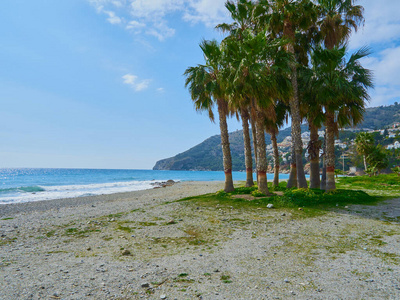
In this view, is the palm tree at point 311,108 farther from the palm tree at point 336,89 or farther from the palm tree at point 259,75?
the palm tree at point 259,75

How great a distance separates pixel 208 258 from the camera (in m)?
6.27

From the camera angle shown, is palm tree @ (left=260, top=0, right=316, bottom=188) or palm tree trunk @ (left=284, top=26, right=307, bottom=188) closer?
palm tree @ (left=260, top=0, right=316, bottom=188)

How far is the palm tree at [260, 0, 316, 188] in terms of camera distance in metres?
16.6

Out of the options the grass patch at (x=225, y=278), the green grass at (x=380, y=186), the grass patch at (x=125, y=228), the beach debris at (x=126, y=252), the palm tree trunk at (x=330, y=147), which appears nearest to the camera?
the grass patch at (x=225, y=278)

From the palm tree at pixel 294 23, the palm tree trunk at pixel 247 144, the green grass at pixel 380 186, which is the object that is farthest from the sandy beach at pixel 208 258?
the green grass at pixel 380 186

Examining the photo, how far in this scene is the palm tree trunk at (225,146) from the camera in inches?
→ 747

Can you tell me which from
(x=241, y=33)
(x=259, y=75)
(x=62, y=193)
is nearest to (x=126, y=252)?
(x=259, y=75)

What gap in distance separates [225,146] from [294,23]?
10.6 m

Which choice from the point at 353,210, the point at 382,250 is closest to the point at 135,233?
the point at 382,250

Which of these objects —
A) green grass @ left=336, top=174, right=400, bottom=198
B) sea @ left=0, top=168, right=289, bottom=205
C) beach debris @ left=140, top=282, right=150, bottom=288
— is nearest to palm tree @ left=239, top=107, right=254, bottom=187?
green grass @ left=336, top=174, right=400, bottom=198

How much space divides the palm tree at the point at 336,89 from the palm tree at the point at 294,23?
160 centimetres

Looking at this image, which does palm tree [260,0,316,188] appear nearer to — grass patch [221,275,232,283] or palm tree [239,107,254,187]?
palm tree [239,107,254,187]

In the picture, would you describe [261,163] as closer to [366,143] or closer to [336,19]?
[336,19]

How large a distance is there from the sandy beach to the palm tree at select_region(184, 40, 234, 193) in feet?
27.5
